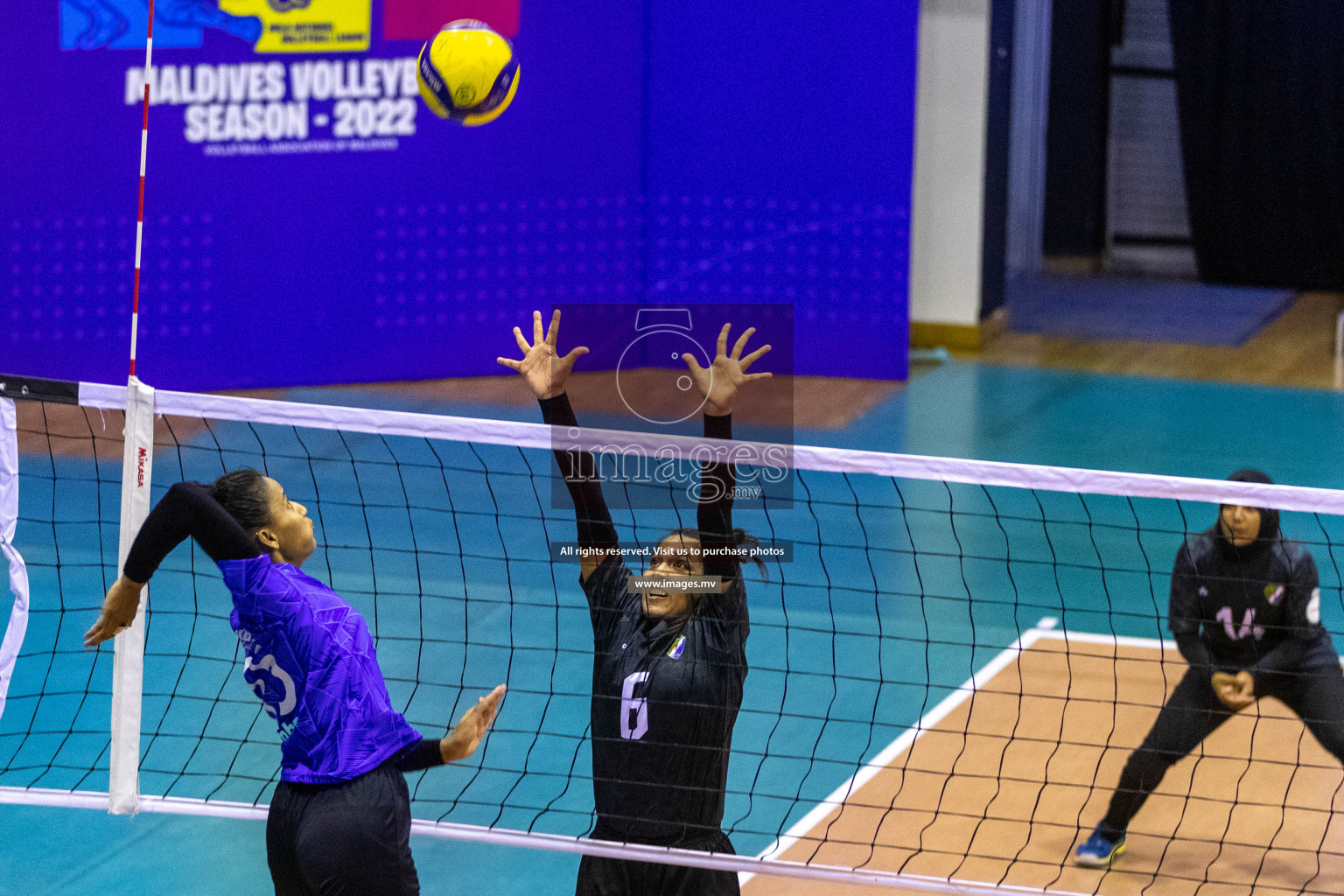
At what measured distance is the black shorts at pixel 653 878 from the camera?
159 inches

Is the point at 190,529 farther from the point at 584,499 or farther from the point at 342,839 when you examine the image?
the point at 584,499

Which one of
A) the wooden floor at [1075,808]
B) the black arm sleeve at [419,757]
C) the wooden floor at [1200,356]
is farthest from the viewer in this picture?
the wooden floor at [1200,356]

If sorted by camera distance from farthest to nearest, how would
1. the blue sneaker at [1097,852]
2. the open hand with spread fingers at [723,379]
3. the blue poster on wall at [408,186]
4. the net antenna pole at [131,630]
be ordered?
1. the blue poster on wall at [408,186]
2. the blue sneaker at [1097,852]
3. the net antenna pole at [131,630]
4. the open hand with spread fingers at [723,379]

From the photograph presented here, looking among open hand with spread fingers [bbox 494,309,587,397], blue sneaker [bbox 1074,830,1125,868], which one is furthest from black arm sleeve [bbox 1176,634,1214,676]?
open hand with spread fingers [bbox 494,309,587,397]

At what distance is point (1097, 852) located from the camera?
5535 mm

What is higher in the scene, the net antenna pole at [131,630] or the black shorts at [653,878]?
the net antenna pole at [131,630]

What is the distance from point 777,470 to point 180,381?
5082mm

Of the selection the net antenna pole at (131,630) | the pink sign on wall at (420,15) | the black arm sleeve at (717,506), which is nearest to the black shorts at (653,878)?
the black arm sleeve at (717,506)

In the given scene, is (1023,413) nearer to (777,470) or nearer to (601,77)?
(777,470)

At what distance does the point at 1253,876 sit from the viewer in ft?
17.8

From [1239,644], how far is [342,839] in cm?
343

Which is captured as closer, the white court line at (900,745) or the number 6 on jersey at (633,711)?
the number 6 on jersey at (633,711)

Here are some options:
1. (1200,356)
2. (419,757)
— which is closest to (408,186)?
(1200,356)

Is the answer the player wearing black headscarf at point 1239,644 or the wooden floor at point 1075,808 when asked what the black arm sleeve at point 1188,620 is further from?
the wooden floor at point 1075,808
